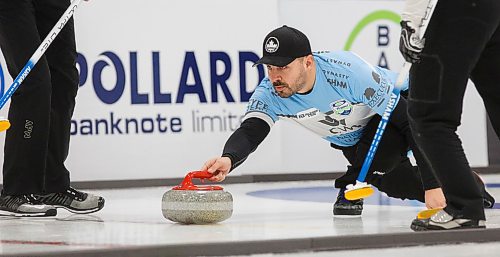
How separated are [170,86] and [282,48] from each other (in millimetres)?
2778

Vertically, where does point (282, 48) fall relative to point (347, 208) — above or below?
above

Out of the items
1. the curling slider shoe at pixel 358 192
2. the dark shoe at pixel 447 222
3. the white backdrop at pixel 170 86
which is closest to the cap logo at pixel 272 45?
the curling slider shoe at pixel 358 192

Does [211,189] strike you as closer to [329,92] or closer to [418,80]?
[329,92]

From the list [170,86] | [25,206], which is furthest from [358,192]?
[170,86]

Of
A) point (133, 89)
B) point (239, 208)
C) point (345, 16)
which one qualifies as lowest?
point (239, 208)

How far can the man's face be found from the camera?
377 cm

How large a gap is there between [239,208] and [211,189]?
3.23ft

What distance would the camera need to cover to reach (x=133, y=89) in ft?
21.0

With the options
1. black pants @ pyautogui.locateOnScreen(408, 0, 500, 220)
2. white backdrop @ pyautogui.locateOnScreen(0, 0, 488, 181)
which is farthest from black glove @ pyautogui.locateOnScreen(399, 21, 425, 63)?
white backdrop @ pyautogui.locateOnScreen(0, 0, 488, 181)

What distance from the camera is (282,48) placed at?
12.3 ft

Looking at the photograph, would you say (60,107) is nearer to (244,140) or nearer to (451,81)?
(244,140)

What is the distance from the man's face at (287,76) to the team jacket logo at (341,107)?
19cm

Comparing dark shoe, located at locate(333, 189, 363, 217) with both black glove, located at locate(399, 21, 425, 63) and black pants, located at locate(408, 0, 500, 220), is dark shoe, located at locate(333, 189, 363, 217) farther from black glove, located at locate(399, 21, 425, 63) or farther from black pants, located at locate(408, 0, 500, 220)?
black glove, located at locate(399, 21, 425, 63)

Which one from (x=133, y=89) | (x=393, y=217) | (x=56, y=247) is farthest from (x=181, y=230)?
(x=133, y=89)
